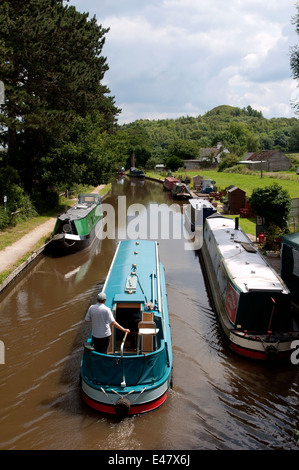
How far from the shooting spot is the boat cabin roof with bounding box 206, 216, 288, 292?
9.87m

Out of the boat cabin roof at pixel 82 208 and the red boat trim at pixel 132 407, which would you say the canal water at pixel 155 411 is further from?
the boat cabin roof at pixel 82 208

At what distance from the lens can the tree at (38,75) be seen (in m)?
19.2

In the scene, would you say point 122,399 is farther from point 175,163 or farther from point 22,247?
point 175,163

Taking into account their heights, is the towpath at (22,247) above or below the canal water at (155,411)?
above

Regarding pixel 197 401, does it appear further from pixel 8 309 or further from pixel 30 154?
pixel 30 154

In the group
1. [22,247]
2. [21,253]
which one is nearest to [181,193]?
[22,247]

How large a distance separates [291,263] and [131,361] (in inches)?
283

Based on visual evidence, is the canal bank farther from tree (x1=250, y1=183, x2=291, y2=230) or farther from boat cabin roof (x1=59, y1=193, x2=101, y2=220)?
tree (x1=250, y1=183, x2=291, y2=230)

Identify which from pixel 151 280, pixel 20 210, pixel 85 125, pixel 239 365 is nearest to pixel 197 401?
pixel 239 365

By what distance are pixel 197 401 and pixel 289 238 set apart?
697 cm

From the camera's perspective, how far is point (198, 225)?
23.1m

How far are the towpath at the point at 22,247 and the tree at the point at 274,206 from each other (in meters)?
11.3

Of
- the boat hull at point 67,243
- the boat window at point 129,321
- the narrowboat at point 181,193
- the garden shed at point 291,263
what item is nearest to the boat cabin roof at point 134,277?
the boat window at point 129,321

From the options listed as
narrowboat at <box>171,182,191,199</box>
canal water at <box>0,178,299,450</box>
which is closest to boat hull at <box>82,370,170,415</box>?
Result: canal water at <box>0,178,299,450</box>
